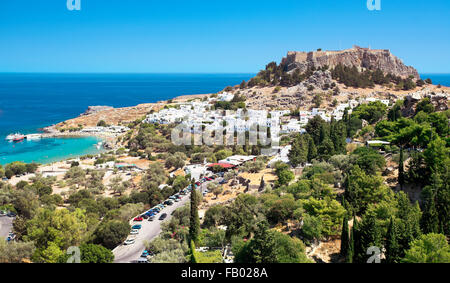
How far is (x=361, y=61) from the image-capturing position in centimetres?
6575

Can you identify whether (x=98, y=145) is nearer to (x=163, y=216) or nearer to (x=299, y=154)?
(x=163, y=216)

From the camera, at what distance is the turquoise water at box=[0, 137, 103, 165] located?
4506 centimetres

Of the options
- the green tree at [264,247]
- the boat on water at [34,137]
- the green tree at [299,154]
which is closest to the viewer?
the green tree at [264,247]

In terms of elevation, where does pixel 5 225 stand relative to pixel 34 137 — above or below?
below

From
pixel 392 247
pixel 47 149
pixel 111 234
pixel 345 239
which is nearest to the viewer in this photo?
pixel 392 247

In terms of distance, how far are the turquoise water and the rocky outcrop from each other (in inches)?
1571

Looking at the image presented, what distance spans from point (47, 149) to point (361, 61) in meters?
56.4

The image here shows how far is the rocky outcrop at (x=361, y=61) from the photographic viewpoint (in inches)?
2532

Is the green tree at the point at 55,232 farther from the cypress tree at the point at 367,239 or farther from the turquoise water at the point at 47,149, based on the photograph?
the turquoise water at the point at 47,149

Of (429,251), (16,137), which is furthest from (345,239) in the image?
(16,137)

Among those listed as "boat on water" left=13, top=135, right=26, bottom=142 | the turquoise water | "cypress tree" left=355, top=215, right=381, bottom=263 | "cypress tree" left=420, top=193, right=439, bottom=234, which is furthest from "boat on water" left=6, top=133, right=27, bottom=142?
"cypress tree" left=420, top=193, right=439, bottom=234

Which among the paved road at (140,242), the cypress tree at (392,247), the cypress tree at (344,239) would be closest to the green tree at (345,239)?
the cypress tree at (344,239)

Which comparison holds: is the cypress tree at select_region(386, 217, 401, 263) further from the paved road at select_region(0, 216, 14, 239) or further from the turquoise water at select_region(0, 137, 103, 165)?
the turquoise water at select_region(0, 137, 103, 165)

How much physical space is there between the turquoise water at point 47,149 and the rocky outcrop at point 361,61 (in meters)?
39.9
